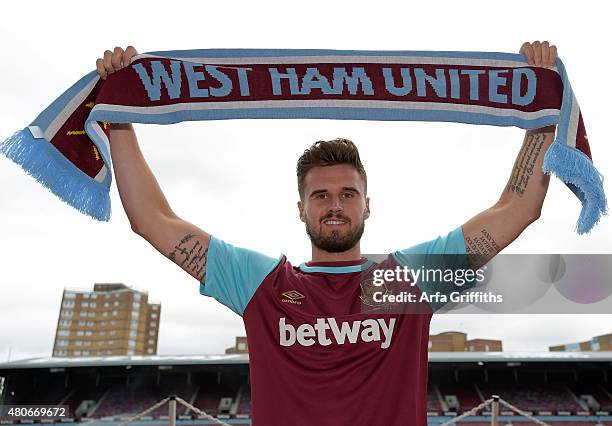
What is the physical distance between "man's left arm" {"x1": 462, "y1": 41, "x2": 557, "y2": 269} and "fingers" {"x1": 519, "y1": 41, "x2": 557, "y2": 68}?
19.0 inches

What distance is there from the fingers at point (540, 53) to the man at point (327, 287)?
369 mm

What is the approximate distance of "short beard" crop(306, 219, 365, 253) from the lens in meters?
2.18

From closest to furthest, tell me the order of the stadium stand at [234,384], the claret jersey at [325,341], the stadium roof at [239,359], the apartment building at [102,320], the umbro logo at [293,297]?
the claret jersey at [325,341] < the umbro logo at [293,297] < the stadium roof at [239,359] < the stadium stand at [234,384] < the apartment building at [102,320]

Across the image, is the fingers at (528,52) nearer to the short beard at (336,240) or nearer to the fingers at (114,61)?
the short beard at (336,240)

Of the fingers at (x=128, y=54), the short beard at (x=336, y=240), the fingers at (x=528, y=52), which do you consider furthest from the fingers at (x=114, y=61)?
the fingers at (x=528, y=52)

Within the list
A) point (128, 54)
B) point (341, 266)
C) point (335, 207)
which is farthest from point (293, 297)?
point (128, 54)

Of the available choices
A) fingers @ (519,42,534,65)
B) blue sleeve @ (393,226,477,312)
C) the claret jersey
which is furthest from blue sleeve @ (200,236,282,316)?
fingers @ (519,42,534,65)

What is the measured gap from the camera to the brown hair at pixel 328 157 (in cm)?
231

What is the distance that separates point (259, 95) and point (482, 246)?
1.33 metres

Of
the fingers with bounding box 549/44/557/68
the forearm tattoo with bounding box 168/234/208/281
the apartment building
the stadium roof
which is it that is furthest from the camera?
the apartment building

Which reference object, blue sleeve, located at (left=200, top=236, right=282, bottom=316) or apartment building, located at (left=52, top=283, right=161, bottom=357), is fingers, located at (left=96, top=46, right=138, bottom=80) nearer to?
blue sleeve, located at (left=200, top=236, right=282, bottom=316)

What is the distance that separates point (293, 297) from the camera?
2150mm

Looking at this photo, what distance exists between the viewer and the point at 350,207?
2189 millimetres

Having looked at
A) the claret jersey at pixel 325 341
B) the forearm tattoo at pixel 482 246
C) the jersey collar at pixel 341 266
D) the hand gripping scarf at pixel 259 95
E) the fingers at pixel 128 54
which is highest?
the fingers at pixel 128 54
